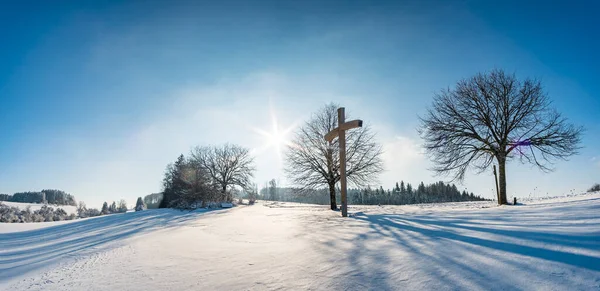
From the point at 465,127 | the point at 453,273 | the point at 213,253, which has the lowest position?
the point at 213,253

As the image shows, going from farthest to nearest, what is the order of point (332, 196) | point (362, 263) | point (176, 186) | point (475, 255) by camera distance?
1. point (176, 186)
2. point (332, 196)
3. point (362, 263)
4. point (475, 255)

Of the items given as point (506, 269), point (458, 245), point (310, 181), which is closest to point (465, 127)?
point (310, 181)

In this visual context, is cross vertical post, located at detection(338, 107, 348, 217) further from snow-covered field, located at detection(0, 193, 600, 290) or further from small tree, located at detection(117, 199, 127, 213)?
small tree, located at detection(117, 199, 127, 213)

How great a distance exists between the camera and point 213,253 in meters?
4.86

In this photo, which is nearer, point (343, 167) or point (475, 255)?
point (475, 255)

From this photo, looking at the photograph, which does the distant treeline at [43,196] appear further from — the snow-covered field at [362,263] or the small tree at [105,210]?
the snow-covered field at [362,263]

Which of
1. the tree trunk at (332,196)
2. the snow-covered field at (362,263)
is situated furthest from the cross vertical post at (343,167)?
the tree trunk at (332,196)

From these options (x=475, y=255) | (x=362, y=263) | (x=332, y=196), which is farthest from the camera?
(x=332, y=196)

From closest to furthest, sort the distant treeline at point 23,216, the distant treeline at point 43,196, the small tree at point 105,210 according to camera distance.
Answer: the distant treeline at point 23,216 → the small tree at point 105,210 → the distant treeline at point 43,196

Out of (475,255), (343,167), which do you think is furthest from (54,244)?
(475,255)

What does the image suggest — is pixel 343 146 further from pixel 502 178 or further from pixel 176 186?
pixel 176 186

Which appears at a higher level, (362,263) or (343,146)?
(343,146)

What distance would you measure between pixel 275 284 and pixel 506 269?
8.33 ft

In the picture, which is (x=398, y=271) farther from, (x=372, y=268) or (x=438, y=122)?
(x=438, y=122)
